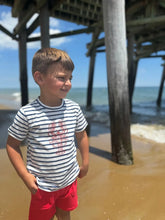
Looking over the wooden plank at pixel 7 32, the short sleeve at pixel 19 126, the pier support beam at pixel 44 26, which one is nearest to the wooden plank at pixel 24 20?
the wooden plank at pixel 7 32

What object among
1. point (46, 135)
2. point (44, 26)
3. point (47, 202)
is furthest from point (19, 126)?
point (44, 26)

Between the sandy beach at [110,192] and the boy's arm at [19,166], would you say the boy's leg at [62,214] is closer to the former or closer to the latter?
the boy's arm at [19,166]

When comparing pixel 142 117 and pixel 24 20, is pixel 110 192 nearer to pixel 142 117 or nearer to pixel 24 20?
pixel 24 20

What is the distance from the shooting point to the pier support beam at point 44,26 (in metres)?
5.19

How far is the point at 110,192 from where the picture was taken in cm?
218

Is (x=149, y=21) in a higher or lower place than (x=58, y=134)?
higher

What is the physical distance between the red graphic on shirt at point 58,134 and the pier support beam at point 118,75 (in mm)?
1774

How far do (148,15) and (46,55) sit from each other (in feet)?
18.1

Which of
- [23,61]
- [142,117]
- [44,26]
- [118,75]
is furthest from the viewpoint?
[142,117]

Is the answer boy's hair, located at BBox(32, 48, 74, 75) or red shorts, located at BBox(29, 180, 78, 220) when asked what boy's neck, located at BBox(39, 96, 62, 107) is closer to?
boy's hair, located at BBox(32, 48, 74, 75)

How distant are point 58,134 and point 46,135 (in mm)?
80

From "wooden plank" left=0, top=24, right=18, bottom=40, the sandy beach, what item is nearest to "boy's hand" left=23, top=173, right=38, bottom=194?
the sandy beach

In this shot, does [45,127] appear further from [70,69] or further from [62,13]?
[62,13]

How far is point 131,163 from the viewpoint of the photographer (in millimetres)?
2920
